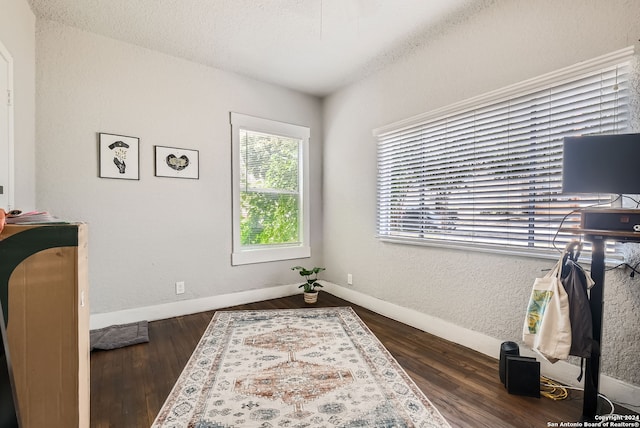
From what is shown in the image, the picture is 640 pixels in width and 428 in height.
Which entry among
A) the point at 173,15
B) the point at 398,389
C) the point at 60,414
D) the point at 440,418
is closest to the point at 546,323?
the point at 440,418

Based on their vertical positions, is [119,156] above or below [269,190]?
above

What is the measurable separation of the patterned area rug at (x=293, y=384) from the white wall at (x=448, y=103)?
79 centimetres

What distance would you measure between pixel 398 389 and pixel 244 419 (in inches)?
36.5

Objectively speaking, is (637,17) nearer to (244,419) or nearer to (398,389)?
(398,389)

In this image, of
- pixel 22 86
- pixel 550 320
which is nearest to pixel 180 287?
pixel 22 86

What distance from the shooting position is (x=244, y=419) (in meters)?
1.55

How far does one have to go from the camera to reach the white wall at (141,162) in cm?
260

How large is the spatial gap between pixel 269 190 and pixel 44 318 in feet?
9.23

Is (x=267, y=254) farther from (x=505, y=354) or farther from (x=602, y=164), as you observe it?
(x=602, y=164)

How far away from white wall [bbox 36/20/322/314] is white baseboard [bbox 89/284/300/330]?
0.05 meters

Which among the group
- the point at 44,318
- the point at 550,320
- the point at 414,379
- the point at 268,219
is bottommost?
the point at 414,379

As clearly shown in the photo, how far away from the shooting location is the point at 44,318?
1125 millimetres

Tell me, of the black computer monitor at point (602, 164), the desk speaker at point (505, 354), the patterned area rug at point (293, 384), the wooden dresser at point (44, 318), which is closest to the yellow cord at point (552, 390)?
the desk speaker at point (505, 354)

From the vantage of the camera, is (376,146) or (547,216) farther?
(376,146)
